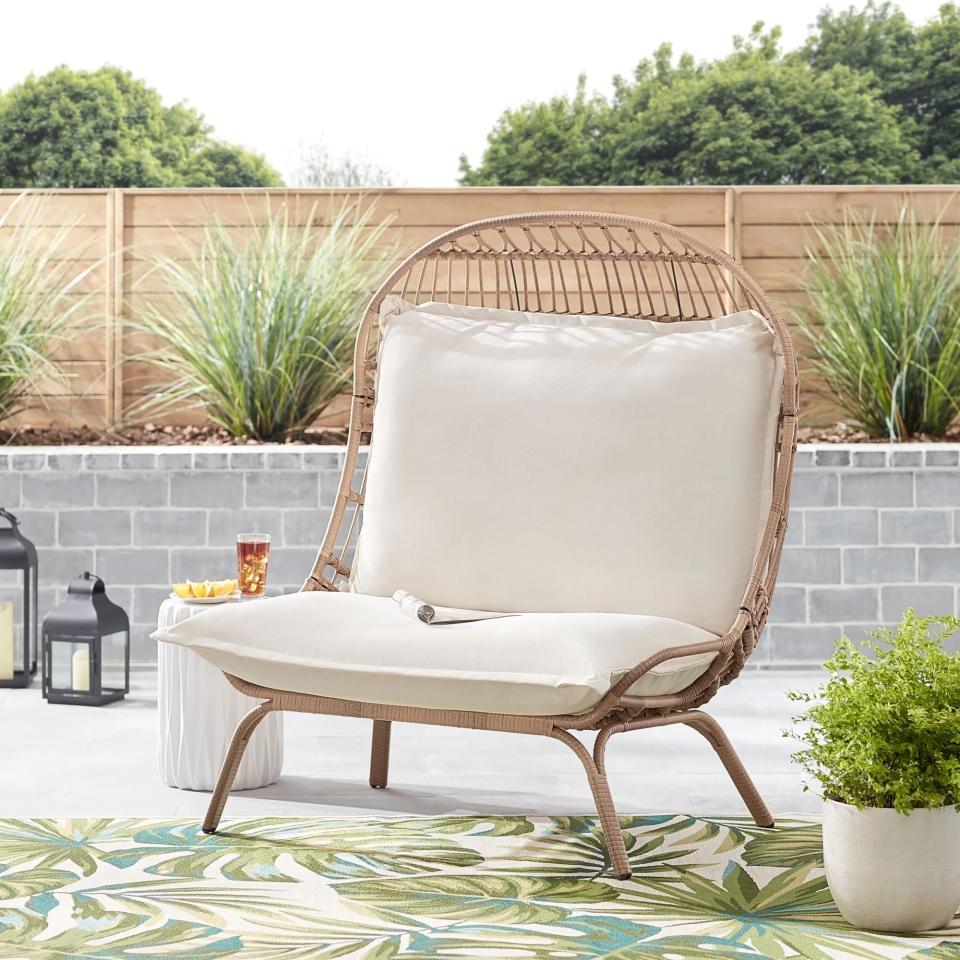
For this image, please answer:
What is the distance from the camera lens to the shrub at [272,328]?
429 centimetres

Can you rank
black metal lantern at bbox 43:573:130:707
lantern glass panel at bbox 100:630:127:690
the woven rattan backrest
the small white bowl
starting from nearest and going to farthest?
the woven rattan backrest < the small white bowl < black metal lantern at bbox 43:573:130:707 < lantern glass panel at bbox 100:630:127:690

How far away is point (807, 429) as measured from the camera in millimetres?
4684

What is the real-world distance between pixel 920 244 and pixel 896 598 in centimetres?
128

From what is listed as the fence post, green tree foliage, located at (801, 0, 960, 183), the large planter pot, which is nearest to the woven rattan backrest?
the large planter pot

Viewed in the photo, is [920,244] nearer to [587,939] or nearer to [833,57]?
[587,939]

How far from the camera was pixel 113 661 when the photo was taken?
3523mm

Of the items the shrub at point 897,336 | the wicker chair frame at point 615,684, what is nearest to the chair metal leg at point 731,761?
the wicker chair frame at point 615,684

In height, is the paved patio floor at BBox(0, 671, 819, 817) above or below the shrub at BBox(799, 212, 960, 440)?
below

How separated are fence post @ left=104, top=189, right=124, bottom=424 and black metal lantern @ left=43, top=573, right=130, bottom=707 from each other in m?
1.57

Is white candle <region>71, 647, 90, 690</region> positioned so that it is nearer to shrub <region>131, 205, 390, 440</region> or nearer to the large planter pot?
shrub <region>131, 205, 390, 440</region>

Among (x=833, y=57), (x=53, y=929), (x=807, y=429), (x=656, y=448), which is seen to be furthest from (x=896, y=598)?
(x=833, y=57)

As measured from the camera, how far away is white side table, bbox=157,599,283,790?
8.51ft

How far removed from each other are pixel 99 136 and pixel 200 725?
14196mm

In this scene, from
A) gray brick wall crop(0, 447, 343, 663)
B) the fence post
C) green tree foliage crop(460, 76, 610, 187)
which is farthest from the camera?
green tree foliage crop(460, 76, 610, 187)
